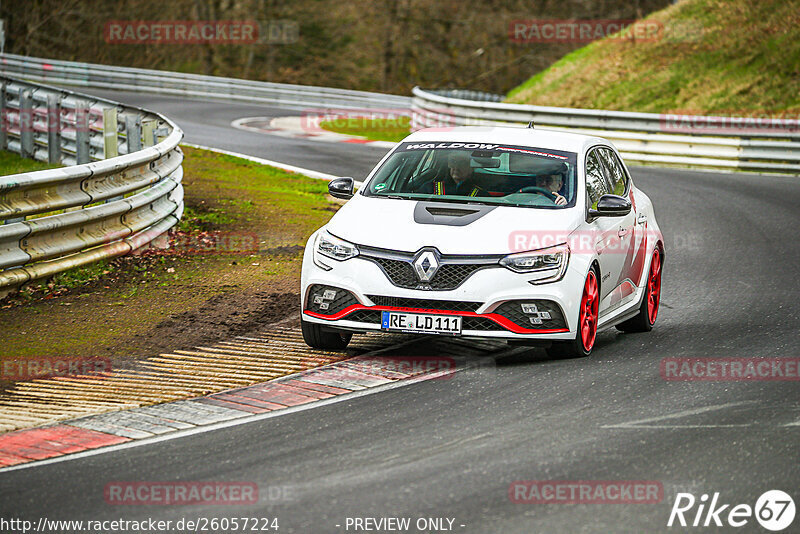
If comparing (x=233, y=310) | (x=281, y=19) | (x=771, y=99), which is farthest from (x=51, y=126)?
(x=281, y=19)

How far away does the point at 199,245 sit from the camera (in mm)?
13023

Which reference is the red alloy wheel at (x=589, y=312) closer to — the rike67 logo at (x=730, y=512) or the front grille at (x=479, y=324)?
the front grille at (x=479, y=324)

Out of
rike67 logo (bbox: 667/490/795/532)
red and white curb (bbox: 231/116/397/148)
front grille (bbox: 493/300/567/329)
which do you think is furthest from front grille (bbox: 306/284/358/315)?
red and white curb (bbox: 231/116/397/148)

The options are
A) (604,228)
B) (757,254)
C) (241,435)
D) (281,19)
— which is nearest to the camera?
(241,435)

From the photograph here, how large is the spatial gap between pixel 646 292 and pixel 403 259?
2.83 m

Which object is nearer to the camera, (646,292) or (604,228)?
(604,228)

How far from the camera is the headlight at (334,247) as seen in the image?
838 centimetres

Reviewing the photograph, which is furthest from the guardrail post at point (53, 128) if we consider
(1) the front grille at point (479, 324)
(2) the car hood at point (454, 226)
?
(1) the front grille at point (479, 324)

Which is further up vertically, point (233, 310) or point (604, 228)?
point (604, 228)

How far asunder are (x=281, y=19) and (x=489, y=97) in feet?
99.6

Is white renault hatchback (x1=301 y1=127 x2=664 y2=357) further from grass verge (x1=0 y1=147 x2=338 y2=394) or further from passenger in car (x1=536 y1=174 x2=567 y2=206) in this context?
grass verge (x1=0 y1=147 x2=338 y2=394)

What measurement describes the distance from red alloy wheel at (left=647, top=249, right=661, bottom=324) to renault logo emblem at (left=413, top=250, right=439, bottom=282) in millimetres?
2789

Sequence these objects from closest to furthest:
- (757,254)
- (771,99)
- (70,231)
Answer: (70,231) → (757,254) → (771,99)

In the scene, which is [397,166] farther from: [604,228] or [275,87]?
[275,87]
